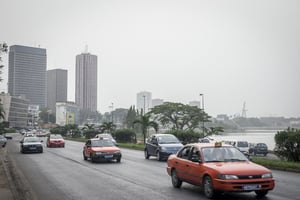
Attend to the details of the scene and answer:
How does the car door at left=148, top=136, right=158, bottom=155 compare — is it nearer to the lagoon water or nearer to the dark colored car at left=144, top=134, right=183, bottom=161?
the dark colored car at left=144, top=134, right=183, bottom=161

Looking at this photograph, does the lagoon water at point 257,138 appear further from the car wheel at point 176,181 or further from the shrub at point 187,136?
the car wheel at point 176,181

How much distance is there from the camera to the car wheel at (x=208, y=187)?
11661 mm

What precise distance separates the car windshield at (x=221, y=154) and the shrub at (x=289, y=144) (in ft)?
36.2

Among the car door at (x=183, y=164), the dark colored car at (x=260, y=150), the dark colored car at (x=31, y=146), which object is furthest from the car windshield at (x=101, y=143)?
the dark colored car at (x=260, y=150)

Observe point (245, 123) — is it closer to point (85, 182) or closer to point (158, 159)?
point (158, 159)

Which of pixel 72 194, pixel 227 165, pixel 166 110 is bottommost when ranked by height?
pixel 72 194

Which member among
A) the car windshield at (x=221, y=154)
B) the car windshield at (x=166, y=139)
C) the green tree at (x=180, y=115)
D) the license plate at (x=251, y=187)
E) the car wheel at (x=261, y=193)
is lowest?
the car wheel at (x=261, y=193)

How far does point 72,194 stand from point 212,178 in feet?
14.6

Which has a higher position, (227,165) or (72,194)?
(227,165)

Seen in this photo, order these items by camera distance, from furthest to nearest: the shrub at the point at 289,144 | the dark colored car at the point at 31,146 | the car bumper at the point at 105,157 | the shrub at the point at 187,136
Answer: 1. the shrub at the point at 187,136
2. the dark colored car at the point at 31,146
3. the car bumper at the point at 105,157
4. the shrub at the point at 289,144

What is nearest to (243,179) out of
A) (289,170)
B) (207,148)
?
(207,148)

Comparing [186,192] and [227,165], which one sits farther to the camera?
[186,192]

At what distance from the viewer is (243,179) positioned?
36.4ft

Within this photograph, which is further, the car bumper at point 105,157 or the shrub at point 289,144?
the car bumper at point 105,157
